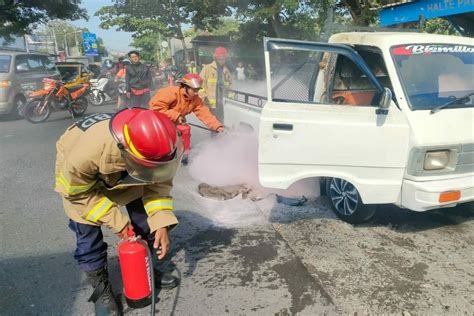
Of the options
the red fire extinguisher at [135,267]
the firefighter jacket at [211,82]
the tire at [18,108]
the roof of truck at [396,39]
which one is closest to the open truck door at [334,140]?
the roof of truck at [396,39]

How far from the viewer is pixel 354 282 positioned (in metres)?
2.80

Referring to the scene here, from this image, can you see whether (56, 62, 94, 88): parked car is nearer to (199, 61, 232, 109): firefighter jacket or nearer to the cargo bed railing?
(199, 61, 232, 109): firefighter jacket

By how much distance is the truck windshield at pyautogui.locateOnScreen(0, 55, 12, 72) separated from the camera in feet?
32.9

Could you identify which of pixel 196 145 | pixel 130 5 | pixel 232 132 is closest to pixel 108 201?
pixel 232 132

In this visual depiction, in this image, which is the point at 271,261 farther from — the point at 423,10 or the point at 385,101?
the point at 423,10

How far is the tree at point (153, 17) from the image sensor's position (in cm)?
2519

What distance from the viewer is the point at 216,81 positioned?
699cm

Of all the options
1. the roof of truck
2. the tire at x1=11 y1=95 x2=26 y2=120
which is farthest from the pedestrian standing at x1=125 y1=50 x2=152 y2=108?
the roof of truck

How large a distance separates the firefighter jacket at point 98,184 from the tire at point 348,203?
6.21 feet

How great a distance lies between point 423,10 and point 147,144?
5.54 meters

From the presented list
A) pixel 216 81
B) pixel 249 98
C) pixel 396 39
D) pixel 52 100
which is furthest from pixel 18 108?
pixel 396 39

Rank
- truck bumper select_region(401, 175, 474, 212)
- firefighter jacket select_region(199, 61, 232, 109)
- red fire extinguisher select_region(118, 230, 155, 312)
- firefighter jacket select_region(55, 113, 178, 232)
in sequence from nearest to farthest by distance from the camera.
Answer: firefighter jacket select_region(55, 113, 178, 232), red fire extinguisher select_region(118, 230, 155, 312), truck bumper select_region(401, 175, 474, 212), firefighter jacket select_region(199, 61, 232, 109)

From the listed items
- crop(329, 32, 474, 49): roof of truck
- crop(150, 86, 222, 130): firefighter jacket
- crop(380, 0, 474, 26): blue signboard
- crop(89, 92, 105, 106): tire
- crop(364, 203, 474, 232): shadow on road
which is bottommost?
crop(364, 203, 474, 232): shadow on road

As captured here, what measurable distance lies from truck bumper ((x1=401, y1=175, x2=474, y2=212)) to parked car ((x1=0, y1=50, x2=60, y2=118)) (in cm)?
1023
